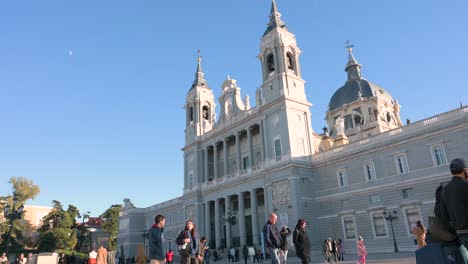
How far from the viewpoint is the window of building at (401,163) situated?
29.9m

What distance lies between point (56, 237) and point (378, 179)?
2117 inches

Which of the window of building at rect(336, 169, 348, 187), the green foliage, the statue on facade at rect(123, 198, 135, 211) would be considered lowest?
the green foliage

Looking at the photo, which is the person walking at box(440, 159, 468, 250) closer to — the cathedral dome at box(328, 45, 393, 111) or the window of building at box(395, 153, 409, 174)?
the window of building at box(395, 153, 409, 174)

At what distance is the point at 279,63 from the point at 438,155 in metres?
19.5

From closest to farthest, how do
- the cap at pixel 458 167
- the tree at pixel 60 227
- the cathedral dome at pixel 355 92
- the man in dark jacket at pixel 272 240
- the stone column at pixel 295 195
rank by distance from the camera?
the cap at pixel 458 167 < the man in dark jacket at pixel 272 240 < the stone column at pixel 295 195 < the tree at pixel 60 227 < the cathedral dome at pixel 355 92

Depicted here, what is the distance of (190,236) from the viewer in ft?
32.5

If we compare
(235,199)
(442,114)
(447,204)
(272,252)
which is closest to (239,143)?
(235,199)

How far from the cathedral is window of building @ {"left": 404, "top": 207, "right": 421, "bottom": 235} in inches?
2.9

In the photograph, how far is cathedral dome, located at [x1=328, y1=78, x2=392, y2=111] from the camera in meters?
63.4

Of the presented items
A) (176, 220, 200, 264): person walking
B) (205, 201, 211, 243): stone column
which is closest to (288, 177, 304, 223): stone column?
(205, 201, 211, 243): stone column

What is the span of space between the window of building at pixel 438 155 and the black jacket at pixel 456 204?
86.2 feet

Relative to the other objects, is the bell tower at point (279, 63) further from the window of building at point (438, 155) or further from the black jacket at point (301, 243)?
the black jacket at point (301, 243)

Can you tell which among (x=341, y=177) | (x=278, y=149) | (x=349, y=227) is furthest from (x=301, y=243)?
(x=278, y=149)

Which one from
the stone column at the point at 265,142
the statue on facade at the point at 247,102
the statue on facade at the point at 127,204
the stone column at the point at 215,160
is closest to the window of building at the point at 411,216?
the stone column at the point at 265,142
